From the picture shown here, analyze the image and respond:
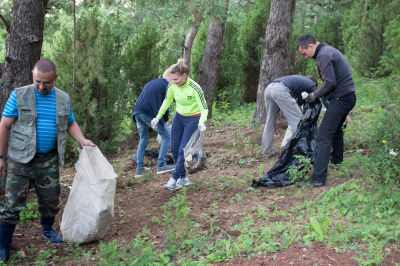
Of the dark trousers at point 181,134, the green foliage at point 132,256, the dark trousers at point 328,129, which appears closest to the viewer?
the green foliage at point 132,256

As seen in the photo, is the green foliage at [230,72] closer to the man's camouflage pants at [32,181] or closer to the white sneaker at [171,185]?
the white sneaker at [171,185]

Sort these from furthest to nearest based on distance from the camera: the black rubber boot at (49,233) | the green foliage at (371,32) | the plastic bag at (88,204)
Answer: the green foliage at (371,32) < the black rubber boot at (49,233) < the plastic bag at (88,204)

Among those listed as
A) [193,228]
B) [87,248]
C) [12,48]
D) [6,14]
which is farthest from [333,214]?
[6,14]

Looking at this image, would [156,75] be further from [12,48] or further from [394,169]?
[394,169]

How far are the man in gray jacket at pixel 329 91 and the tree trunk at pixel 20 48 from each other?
3412 mm

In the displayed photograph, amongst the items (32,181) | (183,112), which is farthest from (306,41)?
(32,181)

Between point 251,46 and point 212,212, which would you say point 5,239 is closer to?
point 212,212

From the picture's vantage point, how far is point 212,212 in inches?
174

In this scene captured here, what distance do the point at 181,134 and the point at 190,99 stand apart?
605mm

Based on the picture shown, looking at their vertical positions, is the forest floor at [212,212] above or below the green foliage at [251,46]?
below

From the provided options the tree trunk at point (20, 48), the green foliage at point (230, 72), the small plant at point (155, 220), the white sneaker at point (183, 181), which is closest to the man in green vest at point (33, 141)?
the small plant at point (155, 220)

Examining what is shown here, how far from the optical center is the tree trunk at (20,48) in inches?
179

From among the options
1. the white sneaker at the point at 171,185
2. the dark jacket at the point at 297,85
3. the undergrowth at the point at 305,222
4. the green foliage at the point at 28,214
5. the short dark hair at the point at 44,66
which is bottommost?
the green foliage at the point at 28,214

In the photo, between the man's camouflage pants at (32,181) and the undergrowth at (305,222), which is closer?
the undergrowth at (305,222)
